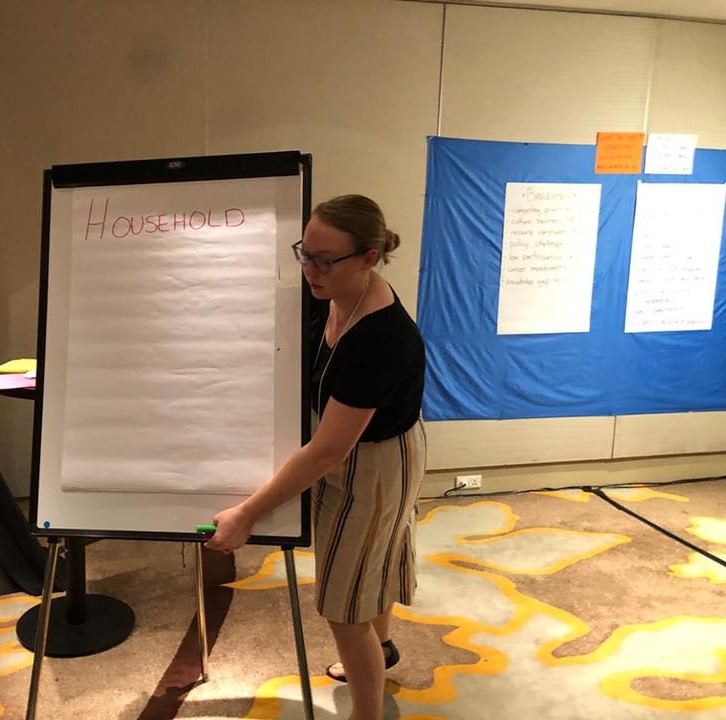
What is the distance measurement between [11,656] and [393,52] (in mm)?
2781

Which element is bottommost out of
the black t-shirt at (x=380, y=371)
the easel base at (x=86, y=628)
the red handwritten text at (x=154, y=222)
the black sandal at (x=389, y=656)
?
the easel base at (x=86, y=628)

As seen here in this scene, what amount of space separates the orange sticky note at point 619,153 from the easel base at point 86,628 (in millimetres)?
2866

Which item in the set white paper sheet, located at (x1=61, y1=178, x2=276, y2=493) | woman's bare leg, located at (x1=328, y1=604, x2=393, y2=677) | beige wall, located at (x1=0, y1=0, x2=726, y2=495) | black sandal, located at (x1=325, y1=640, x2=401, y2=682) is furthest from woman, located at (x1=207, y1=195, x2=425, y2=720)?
beige wall, located at (x1=0, y1=0, x2=726, y2=495)

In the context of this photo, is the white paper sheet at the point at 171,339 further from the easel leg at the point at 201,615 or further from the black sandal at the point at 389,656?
the black sandal at the point at 389,656

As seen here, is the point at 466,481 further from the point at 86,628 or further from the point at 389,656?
the point at 86,628

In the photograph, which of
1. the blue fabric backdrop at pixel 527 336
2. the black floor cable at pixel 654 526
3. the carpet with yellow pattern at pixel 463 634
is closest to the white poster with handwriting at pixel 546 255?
the blue fabric backdrop at pixel 527 336

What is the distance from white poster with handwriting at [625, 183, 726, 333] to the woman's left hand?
2718mm

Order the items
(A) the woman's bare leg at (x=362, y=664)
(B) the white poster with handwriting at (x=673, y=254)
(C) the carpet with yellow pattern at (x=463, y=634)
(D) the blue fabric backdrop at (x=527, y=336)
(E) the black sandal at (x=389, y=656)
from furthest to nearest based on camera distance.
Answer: (B) the white poster with handwriting at (x=673, y=254) < (D) the blue fabric backdrop at (x=527, y=336) < (E) the black sandal at (x=389, y=656) < (C) the carpet with yellow pattern at (x=463, y=634) < (A) the woman's bare leg at (x=362, y=664)

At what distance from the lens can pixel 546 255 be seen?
3.41 metres

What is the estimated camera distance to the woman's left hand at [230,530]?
142 centimetres

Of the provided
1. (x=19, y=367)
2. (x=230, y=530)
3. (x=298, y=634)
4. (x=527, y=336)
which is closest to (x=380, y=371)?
(x=230, y=530)

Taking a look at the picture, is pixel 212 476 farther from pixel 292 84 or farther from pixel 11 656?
pixel 292 84

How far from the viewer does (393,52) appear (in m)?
3.13

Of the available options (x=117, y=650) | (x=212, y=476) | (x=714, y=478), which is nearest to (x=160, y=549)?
(x=117, y=650)
